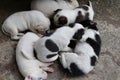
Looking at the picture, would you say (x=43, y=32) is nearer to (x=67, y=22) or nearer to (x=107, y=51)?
(x=67, y=22)

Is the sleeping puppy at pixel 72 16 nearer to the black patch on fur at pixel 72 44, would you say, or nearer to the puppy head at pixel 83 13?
the puppy head at pixel 83 13

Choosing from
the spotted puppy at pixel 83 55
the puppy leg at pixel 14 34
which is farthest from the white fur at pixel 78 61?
the puppy leg at pixel 14 34

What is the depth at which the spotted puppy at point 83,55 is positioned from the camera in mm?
2154

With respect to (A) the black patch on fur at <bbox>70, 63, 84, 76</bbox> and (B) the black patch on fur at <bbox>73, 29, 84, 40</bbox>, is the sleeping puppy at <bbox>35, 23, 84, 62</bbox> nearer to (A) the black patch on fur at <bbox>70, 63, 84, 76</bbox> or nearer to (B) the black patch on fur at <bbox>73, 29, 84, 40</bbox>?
→ (B) the black patch on fur at <bbox>73, 29, 84, 40</bbox>

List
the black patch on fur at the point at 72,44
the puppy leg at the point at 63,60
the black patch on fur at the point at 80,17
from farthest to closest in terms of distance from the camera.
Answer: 1. the black patch on fur at the point at 80,17
2. the black patch on fur at the point at 72,44
3. the puppy leg at the point at 63,60

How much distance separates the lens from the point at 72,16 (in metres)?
2.46

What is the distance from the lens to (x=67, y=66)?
2.19 m

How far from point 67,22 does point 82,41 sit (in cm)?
24

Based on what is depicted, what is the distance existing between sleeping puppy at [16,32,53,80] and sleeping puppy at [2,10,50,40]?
0.45 feet

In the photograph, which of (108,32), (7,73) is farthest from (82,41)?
(7,73)

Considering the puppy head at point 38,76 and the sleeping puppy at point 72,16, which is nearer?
the puppy head at point 38,76

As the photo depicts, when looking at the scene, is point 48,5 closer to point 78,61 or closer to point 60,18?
point 60,18

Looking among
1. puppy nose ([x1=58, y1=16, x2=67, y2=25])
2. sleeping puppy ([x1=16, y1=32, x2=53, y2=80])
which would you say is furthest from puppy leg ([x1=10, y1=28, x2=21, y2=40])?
puppy nose ([x1=58, y1=16, x2=67, y2=25])

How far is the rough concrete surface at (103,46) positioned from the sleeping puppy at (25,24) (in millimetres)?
77
